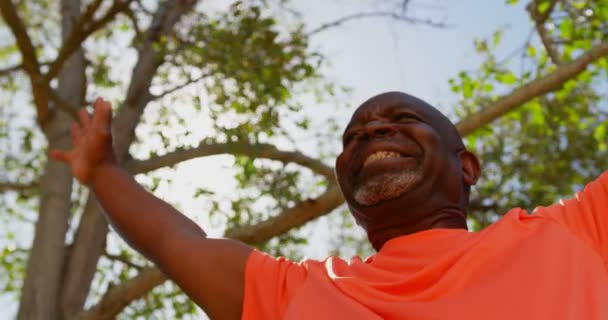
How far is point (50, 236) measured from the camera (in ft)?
19.0

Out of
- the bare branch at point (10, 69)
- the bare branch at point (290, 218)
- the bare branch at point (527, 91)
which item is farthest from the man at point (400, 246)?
the bare branch at point (10, 69)

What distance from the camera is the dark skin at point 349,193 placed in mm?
2406

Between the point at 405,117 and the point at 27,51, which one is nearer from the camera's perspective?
the point at 405,117

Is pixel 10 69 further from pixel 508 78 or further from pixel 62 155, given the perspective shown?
pixel 508 78

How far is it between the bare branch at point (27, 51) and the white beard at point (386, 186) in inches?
135

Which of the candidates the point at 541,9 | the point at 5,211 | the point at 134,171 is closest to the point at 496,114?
the point at 541,9

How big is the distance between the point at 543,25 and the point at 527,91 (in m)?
1.38

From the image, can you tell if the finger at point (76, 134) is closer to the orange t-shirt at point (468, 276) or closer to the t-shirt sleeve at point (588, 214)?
the orange t-shirt at point (468, 276)

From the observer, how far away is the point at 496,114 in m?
5.25

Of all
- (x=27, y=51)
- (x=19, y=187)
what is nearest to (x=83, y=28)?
(x=27, y=51)

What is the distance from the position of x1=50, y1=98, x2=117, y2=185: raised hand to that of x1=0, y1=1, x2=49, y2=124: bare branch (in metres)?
2.68

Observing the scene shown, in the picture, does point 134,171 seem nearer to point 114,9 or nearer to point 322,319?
point 114,9

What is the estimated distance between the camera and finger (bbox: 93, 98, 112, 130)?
2816 millimetres

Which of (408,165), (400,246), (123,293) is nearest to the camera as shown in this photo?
(400,246)
